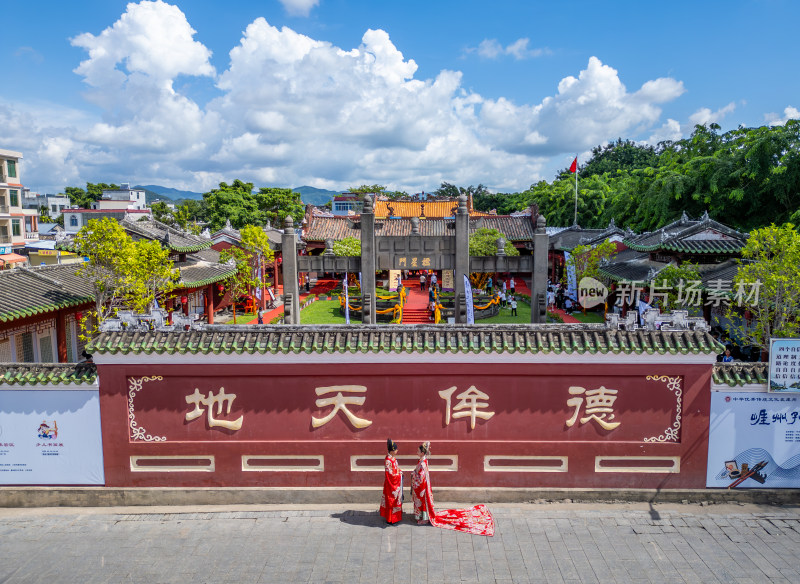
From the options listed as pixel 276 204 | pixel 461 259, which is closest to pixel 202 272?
pixel 461 259

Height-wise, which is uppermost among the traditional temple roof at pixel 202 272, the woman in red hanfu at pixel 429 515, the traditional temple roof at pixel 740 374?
the traditional temple roof at pixel 202 272

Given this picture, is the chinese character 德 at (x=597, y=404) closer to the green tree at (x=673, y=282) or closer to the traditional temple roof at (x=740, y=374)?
the traditional temple roof at (x=740, y=374)

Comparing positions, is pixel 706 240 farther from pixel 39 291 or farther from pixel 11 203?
pixel 11 203

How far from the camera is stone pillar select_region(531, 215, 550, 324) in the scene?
1628 centimetres

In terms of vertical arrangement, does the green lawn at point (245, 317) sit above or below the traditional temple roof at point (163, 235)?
below

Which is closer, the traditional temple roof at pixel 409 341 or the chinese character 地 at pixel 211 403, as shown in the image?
the traditional temple roof at pixel 409 341

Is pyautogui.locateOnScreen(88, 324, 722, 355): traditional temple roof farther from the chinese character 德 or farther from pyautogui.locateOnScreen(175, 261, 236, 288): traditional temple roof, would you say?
pyautogui.locateOnScreen(175, 261, 236, 288): traditional temple roof

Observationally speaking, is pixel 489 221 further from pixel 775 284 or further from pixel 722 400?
pixel 722 400

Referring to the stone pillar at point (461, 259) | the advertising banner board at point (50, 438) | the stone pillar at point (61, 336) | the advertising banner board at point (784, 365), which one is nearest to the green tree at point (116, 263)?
the stone pillar at point (61, 336)

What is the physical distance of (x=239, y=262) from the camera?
82.2 feet

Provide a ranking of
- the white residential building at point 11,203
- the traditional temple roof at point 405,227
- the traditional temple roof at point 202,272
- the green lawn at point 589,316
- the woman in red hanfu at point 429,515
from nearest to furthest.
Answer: the woman in red hanfu at point 429,515 < the traditional temple roof at point 202,272 < the green lawn at point 589,316 < the white residential building at point 11,203 < the traditional temple roof at point 405,227

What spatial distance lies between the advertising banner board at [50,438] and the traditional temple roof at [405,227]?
30357mm

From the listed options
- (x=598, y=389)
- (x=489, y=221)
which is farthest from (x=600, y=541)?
(x=489, y=221)

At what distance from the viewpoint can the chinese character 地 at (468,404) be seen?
27.9 ft
